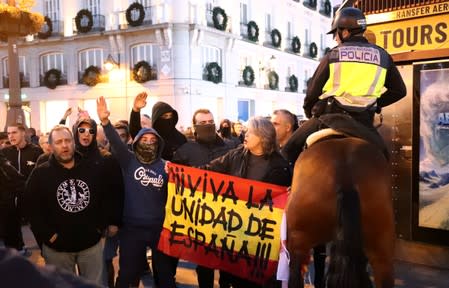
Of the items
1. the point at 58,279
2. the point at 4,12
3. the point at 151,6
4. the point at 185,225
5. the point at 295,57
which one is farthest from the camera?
the point at 295,57

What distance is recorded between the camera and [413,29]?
6.86 metres

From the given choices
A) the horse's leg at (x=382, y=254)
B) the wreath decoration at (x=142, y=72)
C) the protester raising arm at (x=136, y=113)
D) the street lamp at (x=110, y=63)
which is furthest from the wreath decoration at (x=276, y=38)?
the horse's leg at (x=382, y=254)

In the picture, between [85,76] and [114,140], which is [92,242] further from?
[85,76]

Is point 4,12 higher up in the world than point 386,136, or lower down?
higher up

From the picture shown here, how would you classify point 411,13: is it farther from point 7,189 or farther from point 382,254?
point 7,189

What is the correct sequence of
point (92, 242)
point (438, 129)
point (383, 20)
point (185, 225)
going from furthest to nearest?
1. point (383, 20)
2. point (438, 129)
3. point (185, 225)
4. point (92, 242)

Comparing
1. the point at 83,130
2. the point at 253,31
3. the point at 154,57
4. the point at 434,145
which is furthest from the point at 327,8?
the point at 83,130

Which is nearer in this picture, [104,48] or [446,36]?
[446,36]

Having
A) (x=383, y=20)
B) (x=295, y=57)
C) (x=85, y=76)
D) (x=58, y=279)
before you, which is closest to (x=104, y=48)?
(x=85, y=76)

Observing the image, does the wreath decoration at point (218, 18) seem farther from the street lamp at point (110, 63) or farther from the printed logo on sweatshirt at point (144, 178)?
the printed logo on sweatshirt at point (144, 178)

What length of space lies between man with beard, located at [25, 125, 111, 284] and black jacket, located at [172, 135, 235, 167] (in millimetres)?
1278

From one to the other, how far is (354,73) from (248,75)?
87.6 feet

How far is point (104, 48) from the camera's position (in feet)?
94.6

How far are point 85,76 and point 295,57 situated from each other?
49.8ft
